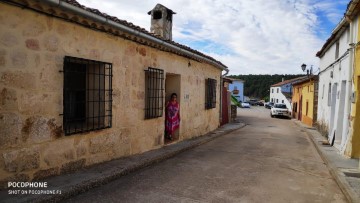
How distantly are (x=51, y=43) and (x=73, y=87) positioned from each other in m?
1.35

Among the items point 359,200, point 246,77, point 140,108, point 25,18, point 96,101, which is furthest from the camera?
point 246,77

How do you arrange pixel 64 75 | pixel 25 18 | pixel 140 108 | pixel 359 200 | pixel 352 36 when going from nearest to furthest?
pixel 25 18
pixel 359 200
pixel 64 75
pixel 140 108
pixel 352 36

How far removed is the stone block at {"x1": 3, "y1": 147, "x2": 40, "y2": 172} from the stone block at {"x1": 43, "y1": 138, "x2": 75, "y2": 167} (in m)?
0.19

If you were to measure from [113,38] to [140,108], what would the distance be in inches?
75.6

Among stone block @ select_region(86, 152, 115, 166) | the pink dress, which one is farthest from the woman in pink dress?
stone block @ select_region(86, 152, 115, 166)

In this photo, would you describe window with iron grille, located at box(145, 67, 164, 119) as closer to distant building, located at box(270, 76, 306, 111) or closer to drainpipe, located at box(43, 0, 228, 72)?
drainpipe, located at box(43, 0, 228, 72)

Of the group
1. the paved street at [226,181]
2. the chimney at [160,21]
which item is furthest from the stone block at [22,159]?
the chimney at [160,21]

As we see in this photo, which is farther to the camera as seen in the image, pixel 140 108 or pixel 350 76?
pixel 350 76

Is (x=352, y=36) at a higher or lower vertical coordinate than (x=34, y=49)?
higher

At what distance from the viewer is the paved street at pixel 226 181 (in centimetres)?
482

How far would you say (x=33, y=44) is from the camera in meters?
4.54

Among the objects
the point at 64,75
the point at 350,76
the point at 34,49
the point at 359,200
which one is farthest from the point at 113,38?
the point at 350,76

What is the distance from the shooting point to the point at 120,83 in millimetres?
6629

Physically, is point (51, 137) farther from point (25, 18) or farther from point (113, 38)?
point (113, 38)
